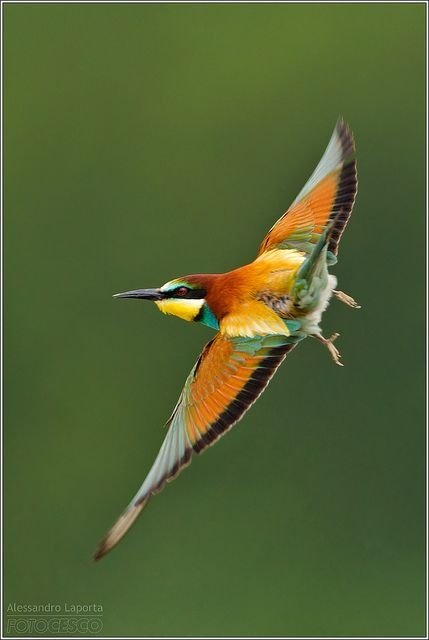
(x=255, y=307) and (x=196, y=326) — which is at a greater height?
(x=255, y=307)

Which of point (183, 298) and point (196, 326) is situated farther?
point (196, 326)

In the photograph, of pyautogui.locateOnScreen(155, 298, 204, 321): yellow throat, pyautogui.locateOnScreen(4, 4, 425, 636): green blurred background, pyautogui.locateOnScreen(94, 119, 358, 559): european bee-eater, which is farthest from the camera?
pyautogui.locateOnScreen(4, 4, 425, 636): green blurred background

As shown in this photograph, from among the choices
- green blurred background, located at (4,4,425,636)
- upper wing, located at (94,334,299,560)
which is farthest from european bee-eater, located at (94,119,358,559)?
green blurred background, located at (4,4,425,636)

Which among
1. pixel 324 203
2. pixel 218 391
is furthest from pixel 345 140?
pixel 218 391

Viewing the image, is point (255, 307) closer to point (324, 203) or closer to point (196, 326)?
point (324, 203)

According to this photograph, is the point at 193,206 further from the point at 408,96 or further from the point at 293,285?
the point at 293,285

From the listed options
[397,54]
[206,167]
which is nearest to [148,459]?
[206,167]

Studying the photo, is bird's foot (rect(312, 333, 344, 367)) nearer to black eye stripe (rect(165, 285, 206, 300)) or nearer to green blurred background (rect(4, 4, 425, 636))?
black eye stripe (rect(165, 285, 206, 300))

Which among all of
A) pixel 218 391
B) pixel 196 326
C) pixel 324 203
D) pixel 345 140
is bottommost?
pixel 196 326
